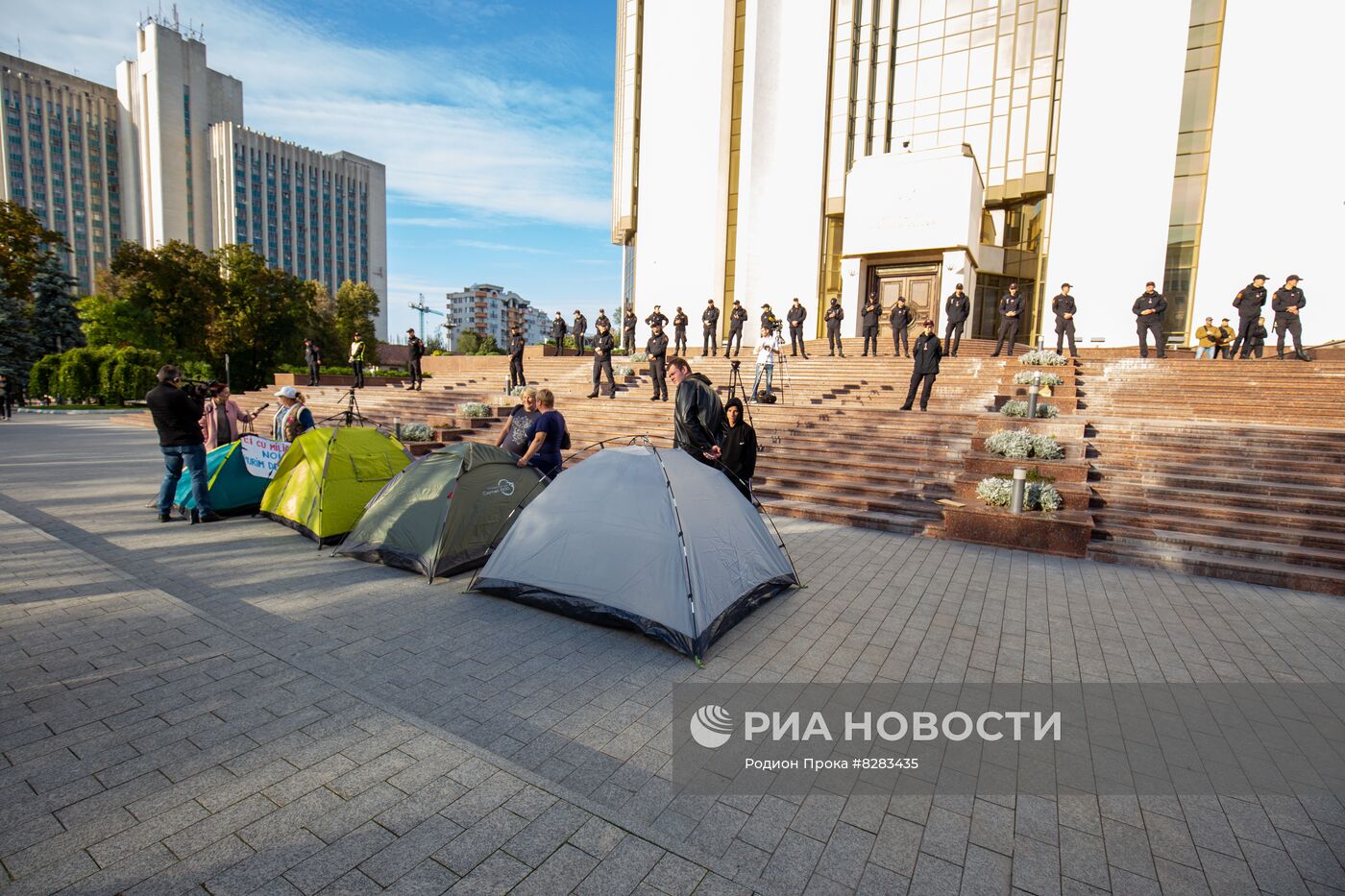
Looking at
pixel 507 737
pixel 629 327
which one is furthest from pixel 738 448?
pixel 629 327

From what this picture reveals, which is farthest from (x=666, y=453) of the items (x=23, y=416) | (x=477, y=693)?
(x=23, y=416)

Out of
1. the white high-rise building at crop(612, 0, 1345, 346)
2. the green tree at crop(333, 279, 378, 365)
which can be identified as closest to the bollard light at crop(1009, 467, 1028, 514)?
the white high-rise building at crop(612, 0, 1345, 346)

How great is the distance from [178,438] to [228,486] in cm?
95

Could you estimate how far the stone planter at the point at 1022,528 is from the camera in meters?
7.49

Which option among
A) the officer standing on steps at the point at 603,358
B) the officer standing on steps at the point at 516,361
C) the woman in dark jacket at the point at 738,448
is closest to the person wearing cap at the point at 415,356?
the officer standing on steps at the point at 516,361

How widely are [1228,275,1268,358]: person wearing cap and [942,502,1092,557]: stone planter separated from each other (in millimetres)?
10239

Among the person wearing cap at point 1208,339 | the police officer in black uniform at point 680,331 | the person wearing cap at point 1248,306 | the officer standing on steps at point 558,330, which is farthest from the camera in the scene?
the officer standing on steps at point 558,330

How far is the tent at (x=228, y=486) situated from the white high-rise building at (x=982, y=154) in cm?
2092

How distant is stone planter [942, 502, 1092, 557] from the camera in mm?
7492

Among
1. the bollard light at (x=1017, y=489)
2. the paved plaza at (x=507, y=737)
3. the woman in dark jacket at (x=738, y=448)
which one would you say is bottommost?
the paved plaza at (x=507, y=737)

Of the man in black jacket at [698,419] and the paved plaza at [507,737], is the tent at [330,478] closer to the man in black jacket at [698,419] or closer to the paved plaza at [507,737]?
the paved plaza at [507,737]

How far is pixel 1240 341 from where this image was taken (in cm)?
1448

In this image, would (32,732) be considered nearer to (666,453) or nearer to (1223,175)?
(666,453)

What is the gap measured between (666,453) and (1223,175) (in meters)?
24.4
